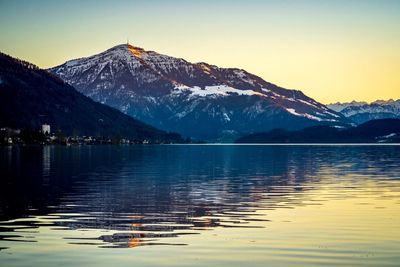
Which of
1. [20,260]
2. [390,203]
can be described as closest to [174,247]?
[20,260]

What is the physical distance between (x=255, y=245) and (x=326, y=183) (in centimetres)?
5006

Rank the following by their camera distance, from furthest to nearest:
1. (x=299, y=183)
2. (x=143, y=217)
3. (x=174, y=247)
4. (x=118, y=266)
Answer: (x=299, y=183)
(x=143, y=217)
(x=174, y=247)
(x=118, y=266)

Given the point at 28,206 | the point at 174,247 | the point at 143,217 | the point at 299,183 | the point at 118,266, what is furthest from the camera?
the point at 299,183

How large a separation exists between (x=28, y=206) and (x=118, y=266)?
2726 centimetres

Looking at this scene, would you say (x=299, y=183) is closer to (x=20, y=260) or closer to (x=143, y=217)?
(x=143, y=217)

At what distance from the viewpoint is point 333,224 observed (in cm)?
4669

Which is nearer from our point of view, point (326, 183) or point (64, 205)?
point (64, 205)

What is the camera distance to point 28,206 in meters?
56.9

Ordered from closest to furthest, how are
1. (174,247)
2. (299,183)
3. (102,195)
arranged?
(174,247) < (102,195) < (299,183)

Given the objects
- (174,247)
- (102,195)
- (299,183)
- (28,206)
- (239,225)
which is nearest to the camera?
(174,247)

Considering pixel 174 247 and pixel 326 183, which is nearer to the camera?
pixel 174 247

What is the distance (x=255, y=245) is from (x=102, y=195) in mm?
33745

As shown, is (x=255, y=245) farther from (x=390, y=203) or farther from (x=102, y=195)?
(x=102, y=195)

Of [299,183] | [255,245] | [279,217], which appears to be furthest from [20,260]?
[299,183]
